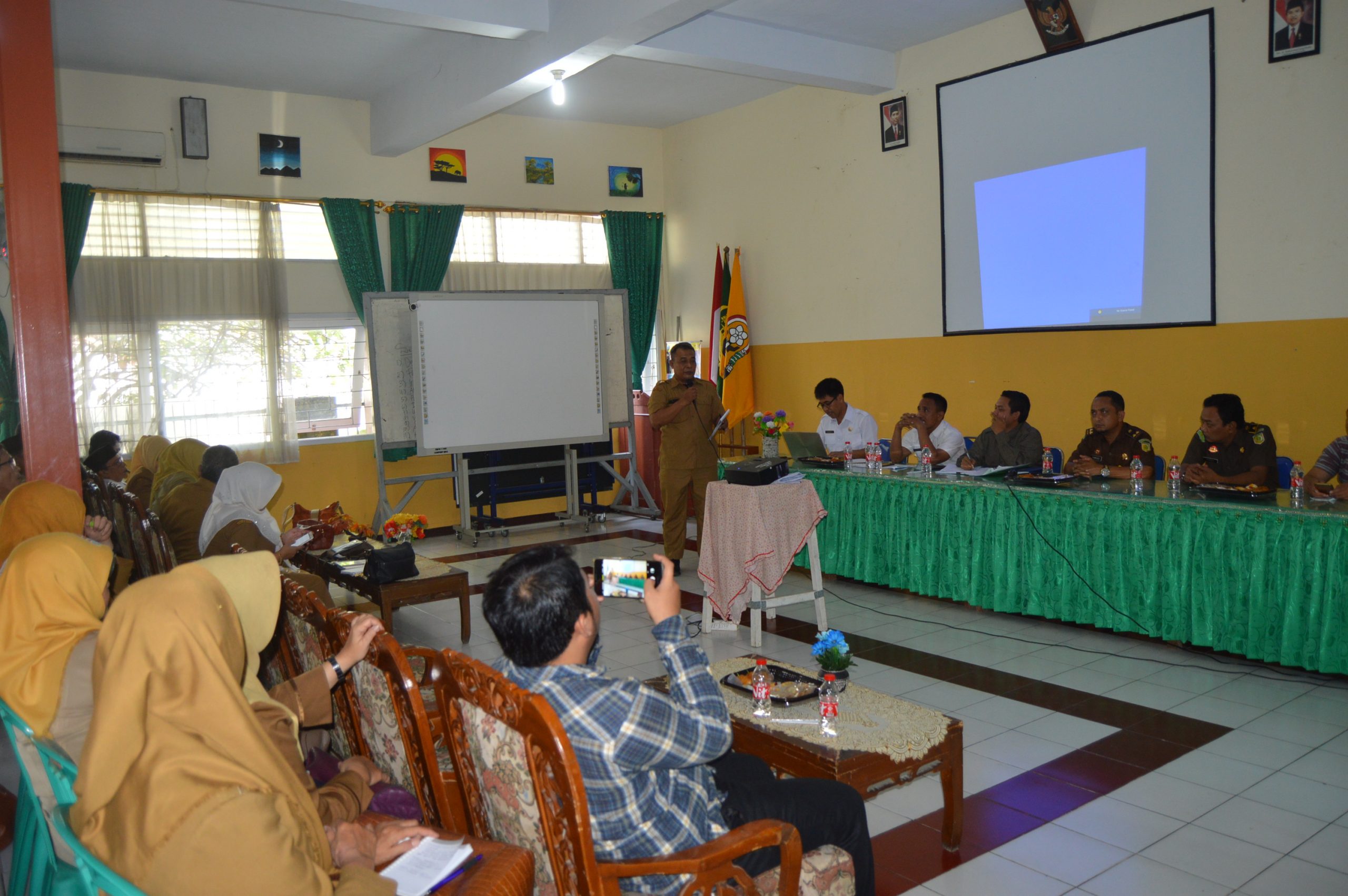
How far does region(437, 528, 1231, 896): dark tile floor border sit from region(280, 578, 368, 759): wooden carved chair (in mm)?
1472

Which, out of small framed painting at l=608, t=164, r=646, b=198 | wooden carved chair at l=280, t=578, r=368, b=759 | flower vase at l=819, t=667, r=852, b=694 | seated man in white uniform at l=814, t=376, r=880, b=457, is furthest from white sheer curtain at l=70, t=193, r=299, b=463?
flower vase at l=819, t=667, r=852, b=694

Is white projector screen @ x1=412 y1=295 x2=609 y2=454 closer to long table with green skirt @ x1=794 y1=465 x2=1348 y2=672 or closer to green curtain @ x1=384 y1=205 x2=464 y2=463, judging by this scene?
green curtain @ x1=384 y1=205 x2=464 y2=463

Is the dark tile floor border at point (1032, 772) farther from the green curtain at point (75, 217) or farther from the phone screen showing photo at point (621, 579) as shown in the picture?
the green curtain at point (75, 217)

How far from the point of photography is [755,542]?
4.60 m

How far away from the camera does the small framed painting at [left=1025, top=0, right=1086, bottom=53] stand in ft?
18.7

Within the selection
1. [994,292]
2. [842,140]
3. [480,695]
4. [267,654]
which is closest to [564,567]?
[480,695]

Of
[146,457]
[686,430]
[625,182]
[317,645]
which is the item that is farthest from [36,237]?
[625,182]

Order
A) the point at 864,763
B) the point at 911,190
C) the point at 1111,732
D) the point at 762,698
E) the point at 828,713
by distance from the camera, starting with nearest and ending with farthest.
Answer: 1. the point at 864,763
2. the point at 828,713
3. the point at 762,698
4. the point at 1111,732
5. the point at 911,190

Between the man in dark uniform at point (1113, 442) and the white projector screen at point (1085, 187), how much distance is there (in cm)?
91

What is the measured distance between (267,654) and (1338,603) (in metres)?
3.92

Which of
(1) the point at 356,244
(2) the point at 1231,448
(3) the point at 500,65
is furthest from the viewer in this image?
(1) the point at 356,244

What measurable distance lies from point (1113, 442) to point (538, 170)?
565 cm

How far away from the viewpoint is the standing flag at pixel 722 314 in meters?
8.58

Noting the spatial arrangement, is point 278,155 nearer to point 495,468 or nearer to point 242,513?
point 495,468
